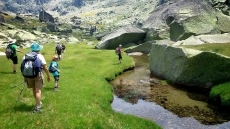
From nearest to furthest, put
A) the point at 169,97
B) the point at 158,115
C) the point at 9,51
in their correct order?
the point at 158,115 < the point at 169,97 < the point at 9,51

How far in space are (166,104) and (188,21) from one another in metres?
46.9

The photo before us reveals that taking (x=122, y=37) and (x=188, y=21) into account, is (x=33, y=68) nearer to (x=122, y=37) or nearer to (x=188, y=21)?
(x=188, y=21)

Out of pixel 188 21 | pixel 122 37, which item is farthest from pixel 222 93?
pixel 122 37

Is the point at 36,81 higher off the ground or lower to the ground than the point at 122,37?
higher

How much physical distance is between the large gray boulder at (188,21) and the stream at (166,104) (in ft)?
114

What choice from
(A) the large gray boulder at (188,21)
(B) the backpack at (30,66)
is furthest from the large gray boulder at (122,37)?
(B) the backpack at (30,66)

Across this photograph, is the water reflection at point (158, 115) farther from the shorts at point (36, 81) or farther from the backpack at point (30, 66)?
the backpack at point (30, 66)

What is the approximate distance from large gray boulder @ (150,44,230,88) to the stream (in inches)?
54.9

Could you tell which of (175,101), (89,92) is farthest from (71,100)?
(175,101)

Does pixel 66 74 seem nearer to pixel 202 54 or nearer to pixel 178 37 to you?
pixel 202 54

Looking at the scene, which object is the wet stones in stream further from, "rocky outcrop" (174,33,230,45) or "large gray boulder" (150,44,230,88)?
"rocky outcrop" (174,33,230,45)

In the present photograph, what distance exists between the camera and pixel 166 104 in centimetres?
2655

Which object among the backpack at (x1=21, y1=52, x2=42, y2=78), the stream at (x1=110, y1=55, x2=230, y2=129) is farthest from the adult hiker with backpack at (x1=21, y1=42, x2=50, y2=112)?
the stream at (x1=110, y1=55, x2=230, y2=129)

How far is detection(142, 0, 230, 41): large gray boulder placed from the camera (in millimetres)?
66081
